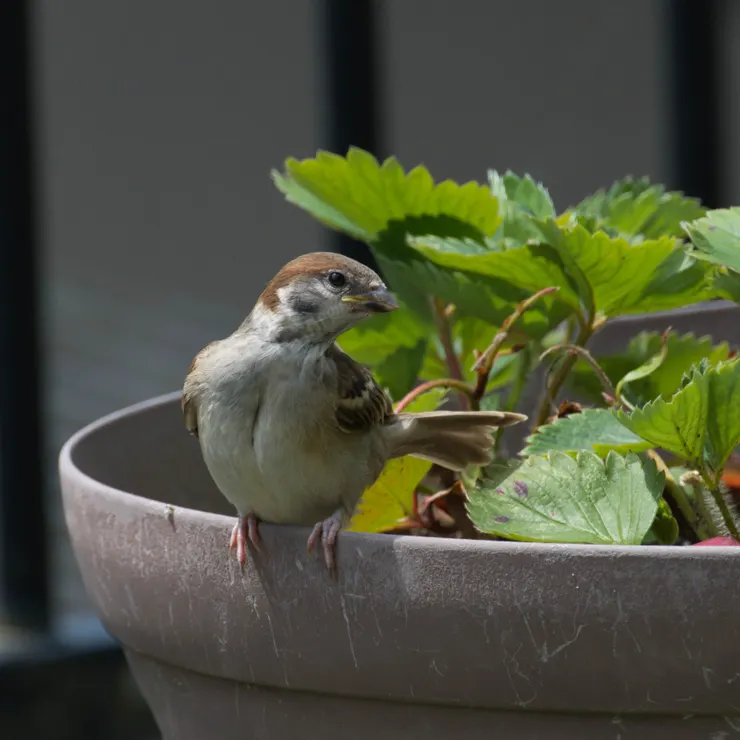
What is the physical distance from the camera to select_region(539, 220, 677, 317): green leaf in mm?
809

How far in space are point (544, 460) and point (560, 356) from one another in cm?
21

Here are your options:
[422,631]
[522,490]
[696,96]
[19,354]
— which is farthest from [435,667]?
[696,96]

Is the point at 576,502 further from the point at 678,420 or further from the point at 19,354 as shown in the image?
the point at 19,354

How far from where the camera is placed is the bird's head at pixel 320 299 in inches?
37.5

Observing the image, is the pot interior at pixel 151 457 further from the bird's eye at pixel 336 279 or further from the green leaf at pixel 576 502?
the green leaf at pixel 576 502

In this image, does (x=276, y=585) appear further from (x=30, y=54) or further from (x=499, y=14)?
(x=499, y=14)

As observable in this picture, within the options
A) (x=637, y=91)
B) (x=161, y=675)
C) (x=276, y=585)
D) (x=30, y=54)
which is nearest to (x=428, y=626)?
(x=276, y=585)

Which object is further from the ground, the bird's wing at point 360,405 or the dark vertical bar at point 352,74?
the dark vertical bar at point 352,74

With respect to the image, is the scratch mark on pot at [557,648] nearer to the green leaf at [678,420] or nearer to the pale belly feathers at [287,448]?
the green leaf at [678,420]

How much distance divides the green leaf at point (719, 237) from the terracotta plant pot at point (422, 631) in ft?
0.74

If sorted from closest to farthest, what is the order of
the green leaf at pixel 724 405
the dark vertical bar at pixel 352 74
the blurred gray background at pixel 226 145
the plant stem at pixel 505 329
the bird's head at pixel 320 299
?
the green leaf at pixel 724 405, the plant stem at pixel 505 329, the bird's head at pixel 320 299, the dark vertical bar at pixel 352 74, the blurred gray background at pixel 226 145

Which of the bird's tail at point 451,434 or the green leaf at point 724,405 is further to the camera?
the bird's tail at point 451,434

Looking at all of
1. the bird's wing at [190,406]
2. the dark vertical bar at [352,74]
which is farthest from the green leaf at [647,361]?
the dark vertical bar at [352,74]

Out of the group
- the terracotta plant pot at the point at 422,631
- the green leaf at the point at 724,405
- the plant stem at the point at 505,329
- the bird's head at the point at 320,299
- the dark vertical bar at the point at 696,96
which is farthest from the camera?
the dark vertical bar at the point at 696,96
